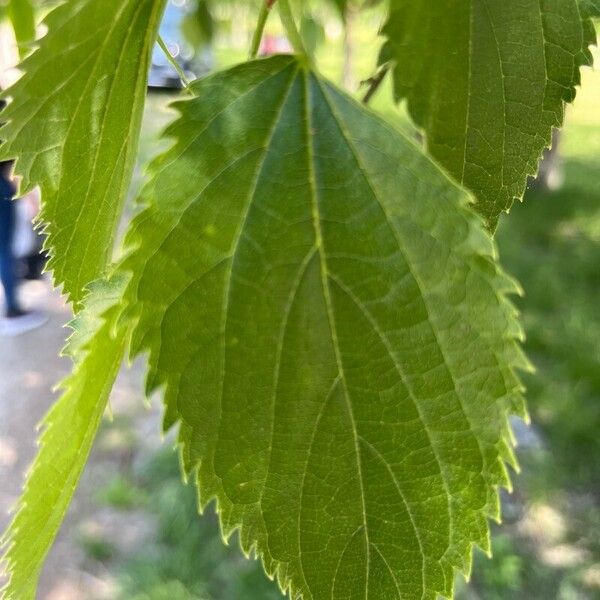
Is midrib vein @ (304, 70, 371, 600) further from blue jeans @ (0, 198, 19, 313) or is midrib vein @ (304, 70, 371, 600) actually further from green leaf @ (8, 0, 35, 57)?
blue jeans @ (0, 198, 19, 313)

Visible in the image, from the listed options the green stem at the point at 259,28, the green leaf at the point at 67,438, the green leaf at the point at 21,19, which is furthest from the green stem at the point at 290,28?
the green leaf at the point at 21,19

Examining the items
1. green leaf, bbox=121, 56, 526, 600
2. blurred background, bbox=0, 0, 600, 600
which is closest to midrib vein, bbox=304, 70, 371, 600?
green leaf, bbox=121, 56, 526, 600

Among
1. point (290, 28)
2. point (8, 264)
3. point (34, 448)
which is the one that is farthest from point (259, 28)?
point (8, 264)

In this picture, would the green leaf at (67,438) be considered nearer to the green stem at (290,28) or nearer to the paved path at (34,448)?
the green stem at (290,28)

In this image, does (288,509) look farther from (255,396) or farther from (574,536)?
(574,536)

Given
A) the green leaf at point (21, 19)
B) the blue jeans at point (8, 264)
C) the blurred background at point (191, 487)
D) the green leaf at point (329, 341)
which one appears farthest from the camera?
the blue jeans at point (8, 264)
